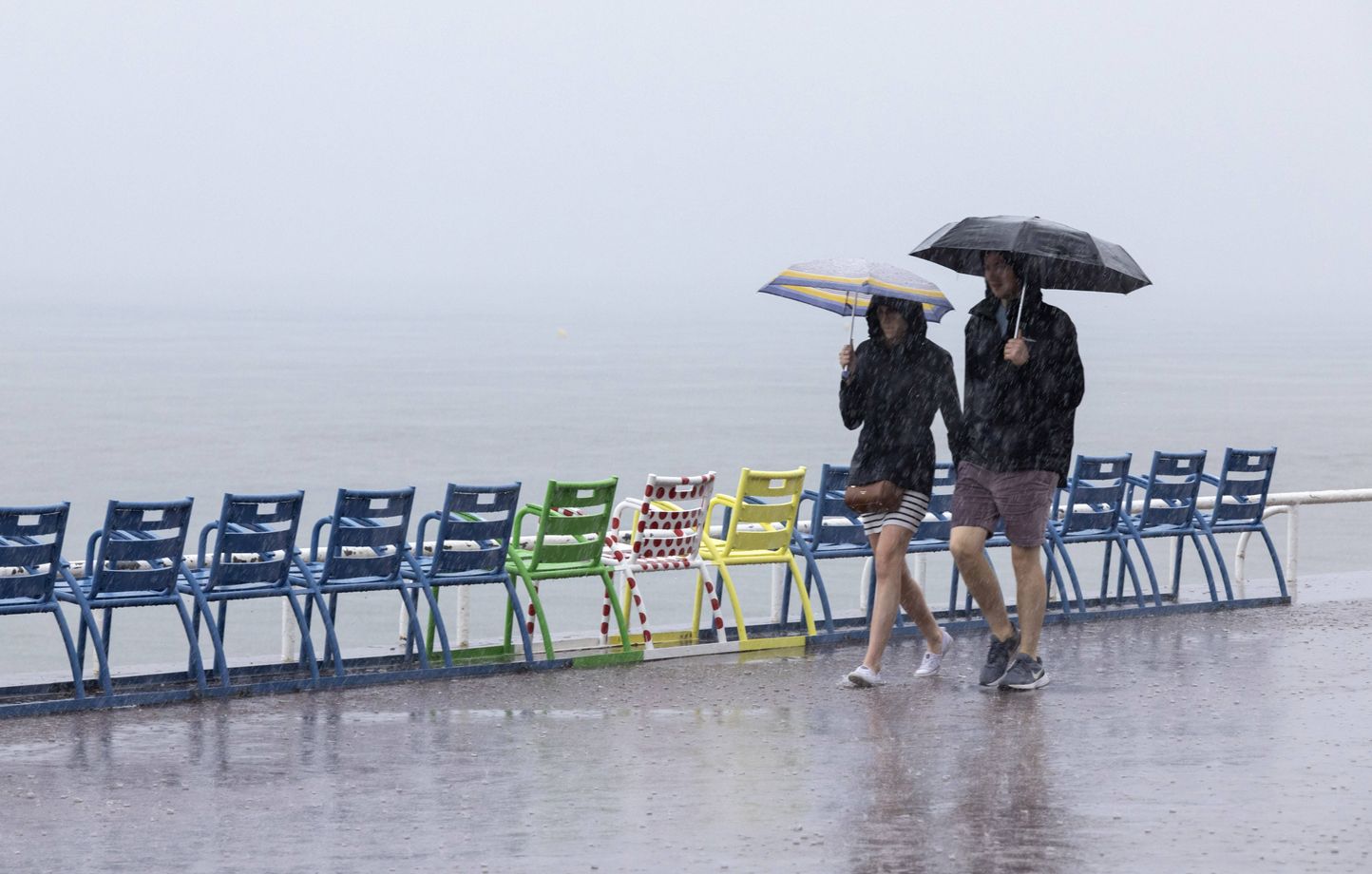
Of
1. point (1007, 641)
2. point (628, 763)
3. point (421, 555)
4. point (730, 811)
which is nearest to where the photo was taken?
point (730, 811)

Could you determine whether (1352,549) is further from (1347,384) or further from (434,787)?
(1347,384)

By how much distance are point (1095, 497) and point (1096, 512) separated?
4.4 inches

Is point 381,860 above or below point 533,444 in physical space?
above

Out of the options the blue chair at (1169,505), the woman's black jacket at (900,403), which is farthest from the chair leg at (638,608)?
the blue chair at (1169,505)

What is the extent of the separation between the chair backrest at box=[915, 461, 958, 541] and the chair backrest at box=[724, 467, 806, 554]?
3.43 ft

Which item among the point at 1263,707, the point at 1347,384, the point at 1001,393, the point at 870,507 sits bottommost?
the point at 1347,384

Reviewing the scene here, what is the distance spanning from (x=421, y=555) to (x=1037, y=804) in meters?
4.69

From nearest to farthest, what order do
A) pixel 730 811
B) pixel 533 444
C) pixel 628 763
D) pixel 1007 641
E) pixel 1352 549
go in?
pixel 730 811 < pixel 628 763 < pixel 1007 641 < pixel 1352 549 < pixel 533 444

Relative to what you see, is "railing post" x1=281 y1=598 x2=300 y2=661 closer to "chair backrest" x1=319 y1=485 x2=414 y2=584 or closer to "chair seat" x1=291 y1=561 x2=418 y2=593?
"chair seat" x1=291 y1=561 x2=418 y2=593

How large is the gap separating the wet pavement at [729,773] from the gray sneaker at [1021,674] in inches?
2.9

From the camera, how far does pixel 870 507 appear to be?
9242mm

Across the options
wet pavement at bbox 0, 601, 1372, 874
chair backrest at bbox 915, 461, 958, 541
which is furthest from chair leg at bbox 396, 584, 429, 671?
chair backrest at bbox 915, 461, 958, 541

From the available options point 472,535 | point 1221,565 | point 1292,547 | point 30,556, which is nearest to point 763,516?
point 472,535

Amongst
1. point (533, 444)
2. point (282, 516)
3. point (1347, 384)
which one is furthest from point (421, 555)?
point (1347, 384)
